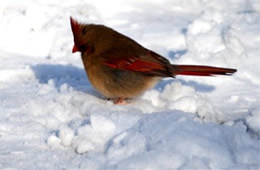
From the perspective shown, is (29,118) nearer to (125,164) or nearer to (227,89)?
(125,164)

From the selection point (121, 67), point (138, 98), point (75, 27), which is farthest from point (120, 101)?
point (75, 27)

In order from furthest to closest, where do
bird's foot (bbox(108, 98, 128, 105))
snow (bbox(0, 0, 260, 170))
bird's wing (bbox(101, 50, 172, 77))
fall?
1. bird's foot (bbox(108, 98, 128, 105))
2. bird's wing (bbox(101, 50, 172, 77))
3. snow (bbox(0, 0, 260, 170))

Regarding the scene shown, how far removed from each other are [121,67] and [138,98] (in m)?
0.35

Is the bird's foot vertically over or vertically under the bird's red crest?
under

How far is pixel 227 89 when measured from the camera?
5039 mm

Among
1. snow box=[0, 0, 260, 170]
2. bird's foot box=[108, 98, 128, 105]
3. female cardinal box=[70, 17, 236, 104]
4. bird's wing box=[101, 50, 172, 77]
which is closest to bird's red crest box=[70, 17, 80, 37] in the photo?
female cardinal box=[70, 17, 236, 104]

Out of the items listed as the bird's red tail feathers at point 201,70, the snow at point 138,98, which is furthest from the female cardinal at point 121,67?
the snow at point 138,98

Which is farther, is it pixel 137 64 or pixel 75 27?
pixel 75 27

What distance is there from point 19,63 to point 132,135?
2.24 metres

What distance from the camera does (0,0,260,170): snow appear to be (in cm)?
363

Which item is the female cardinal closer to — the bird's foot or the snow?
the bird's foot

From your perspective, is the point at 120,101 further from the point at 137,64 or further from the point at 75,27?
the point at 75,27

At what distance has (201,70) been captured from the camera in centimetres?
471

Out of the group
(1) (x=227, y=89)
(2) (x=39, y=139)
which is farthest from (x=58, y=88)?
(1) (x=227, y=89)
